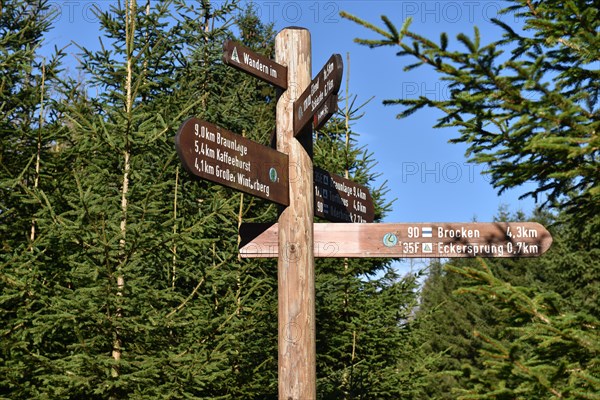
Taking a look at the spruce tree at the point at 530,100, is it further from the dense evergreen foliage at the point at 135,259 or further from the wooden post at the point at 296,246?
the dense evergreen foliage at the point at 135,259

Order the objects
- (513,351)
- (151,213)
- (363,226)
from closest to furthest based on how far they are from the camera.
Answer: (513,351), (363,226), (151,213)

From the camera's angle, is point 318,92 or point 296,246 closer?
point 318,92

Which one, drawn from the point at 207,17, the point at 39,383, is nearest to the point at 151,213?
the point at 39,383

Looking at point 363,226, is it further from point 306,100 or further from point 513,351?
point 513,351

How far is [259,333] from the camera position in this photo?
11547 millimetres

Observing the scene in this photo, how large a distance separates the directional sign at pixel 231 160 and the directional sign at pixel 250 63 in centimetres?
57

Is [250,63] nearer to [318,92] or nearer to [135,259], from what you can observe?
[318,92]

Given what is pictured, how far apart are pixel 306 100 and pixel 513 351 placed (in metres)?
2.21

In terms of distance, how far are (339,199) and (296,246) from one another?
90 cm

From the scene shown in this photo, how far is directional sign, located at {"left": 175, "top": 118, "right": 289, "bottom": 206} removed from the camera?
4.61 meters

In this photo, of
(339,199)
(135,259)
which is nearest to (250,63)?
(339,199)

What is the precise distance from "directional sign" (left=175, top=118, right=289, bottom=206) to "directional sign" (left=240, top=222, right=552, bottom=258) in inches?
17.5

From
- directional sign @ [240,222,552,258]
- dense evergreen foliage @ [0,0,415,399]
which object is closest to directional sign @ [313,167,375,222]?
directional sign @ [240,222,552,258]

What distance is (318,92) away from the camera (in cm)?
495
